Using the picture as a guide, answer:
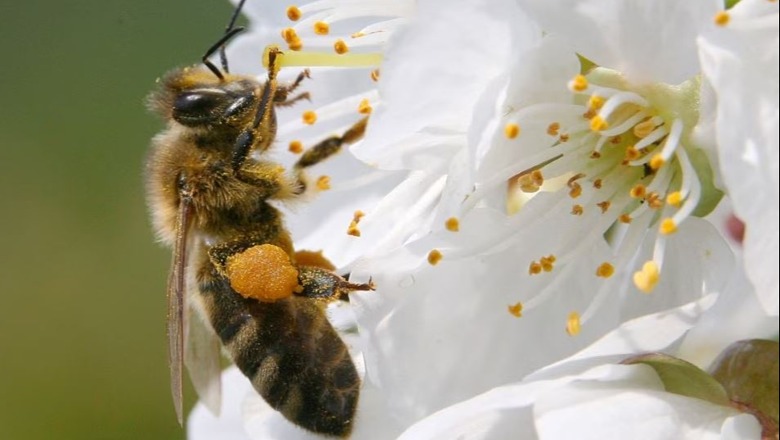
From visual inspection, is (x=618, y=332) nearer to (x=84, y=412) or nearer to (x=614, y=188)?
(x=614, y=188)

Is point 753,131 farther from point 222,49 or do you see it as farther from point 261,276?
point 222,49

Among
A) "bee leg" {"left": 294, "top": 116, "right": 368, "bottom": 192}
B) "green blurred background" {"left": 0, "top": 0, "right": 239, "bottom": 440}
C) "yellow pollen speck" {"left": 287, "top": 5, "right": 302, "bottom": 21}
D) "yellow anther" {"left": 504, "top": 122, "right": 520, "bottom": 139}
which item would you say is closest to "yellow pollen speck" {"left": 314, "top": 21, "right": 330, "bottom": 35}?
"yellow pollen speck" {"left": 287, "top": 5, "right": 302, "bottom": 21}

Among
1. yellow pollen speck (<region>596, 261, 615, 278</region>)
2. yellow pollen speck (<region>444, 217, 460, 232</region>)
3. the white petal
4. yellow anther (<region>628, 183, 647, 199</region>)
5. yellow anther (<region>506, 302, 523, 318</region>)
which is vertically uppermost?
the white petal

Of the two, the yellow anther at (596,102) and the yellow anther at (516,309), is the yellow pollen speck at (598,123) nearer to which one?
the yellow anther at (596,102)

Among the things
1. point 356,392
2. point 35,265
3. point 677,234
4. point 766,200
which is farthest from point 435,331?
point 35,265

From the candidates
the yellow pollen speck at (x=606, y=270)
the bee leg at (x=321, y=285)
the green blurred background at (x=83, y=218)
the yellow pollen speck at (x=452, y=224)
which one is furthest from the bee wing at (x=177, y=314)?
the green blurred background at (x=83, y=218)

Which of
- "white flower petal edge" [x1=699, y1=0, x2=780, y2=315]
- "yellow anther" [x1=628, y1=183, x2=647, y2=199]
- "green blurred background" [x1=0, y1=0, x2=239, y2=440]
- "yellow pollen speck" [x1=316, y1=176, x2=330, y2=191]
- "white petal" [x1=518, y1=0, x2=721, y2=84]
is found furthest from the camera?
"green blurred background" [x1=0, y1=0, x2=239, y2=440]

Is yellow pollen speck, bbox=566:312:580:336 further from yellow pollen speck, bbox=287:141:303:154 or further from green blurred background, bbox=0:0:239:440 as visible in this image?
green blurred background, bbox=0:0:239:440
